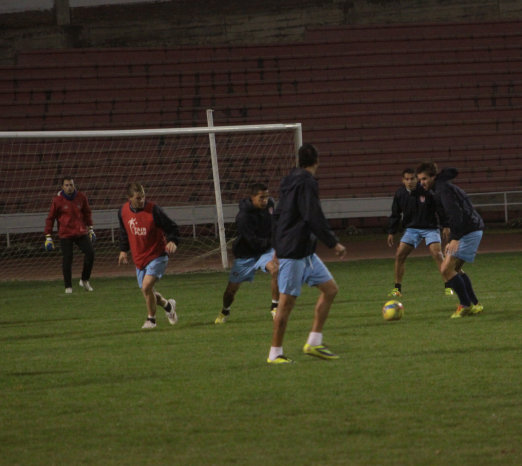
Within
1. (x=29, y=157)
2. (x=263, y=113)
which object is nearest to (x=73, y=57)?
(x=29, y=157)

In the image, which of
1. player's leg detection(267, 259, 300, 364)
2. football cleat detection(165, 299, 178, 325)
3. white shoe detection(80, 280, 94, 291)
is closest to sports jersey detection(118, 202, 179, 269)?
football cleat detection(165, 299, 178, 325)

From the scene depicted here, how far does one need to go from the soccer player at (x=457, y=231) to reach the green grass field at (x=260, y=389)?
27 cm

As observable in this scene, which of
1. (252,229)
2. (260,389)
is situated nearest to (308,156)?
(260,389)

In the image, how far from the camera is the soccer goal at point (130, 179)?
72.0 ft

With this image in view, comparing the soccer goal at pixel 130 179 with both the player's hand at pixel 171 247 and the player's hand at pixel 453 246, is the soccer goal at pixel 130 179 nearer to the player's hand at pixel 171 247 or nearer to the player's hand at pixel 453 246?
the player's hand at pixel 171 247

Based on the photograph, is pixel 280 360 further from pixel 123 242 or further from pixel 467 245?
pixel 123 242

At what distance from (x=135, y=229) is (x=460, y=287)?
12.0 feet

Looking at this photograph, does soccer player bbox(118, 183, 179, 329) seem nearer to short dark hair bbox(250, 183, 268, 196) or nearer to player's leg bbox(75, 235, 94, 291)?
short dark hair bbox(250, 183, 268, 196)

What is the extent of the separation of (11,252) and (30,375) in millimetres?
14138

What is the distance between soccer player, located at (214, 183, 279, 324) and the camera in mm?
10664

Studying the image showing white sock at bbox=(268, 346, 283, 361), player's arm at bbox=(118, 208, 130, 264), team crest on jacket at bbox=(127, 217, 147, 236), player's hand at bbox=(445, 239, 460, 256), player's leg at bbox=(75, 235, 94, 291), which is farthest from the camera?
player's leg at bbox=(75, 235, 94, 291)

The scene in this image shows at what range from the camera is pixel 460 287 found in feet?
33.3

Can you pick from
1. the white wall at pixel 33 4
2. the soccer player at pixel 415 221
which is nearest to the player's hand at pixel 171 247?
the soccer player at pixel 415 221

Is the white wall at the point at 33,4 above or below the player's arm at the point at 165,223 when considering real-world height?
above
